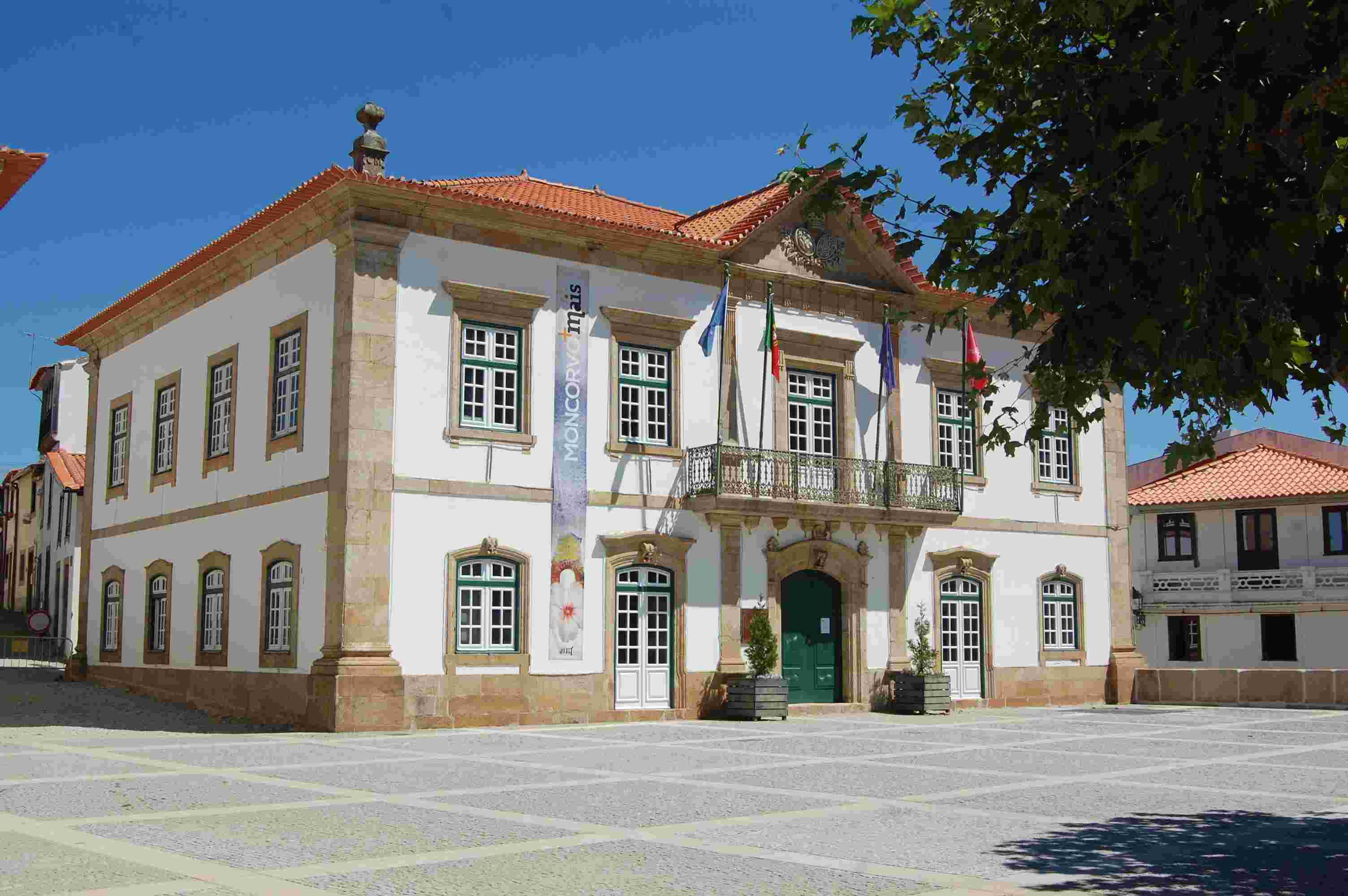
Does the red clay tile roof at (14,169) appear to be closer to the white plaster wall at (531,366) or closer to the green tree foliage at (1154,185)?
the white plaster wall at (531,366)

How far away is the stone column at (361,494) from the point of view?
61.2ft

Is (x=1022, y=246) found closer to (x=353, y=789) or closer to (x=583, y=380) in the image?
(x=353, y=789)

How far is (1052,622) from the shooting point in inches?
1056

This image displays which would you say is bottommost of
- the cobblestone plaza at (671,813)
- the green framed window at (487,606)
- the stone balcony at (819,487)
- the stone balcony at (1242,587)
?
the cobblestone plaza at (671,813)

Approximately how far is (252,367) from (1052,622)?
48.5 feet

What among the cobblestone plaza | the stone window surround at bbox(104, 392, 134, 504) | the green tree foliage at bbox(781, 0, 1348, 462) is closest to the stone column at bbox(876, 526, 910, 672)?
the cobblestone plaza

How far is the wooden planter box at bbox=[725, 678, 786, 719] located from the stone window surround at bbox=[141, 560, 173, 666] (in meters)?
9.38

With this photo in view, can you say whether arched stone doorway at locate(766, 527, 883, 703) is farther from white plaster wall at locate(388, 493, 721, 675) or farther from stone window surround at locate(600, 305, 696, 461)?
stone window surround at locate(600, 305, 696, 461)

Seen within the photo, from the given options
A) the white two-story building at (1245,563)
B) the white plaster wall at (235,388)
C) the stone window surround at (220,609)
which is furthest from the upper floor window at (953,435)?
the white two-story building at (1245,563)

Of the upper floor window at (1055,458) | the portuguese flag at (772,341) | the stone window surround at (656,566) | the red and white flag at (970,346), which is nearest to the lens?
the stone window surround at (656,566)

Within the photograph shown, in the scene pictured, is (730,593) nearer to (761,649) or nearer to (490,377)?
(761,649)

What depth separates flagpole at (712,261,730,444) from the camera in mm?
22516

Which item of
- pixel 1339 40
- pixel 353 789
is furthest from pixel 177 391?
pixel 1339 40

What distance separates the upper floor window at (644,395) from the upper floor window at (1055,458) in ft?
27.9
